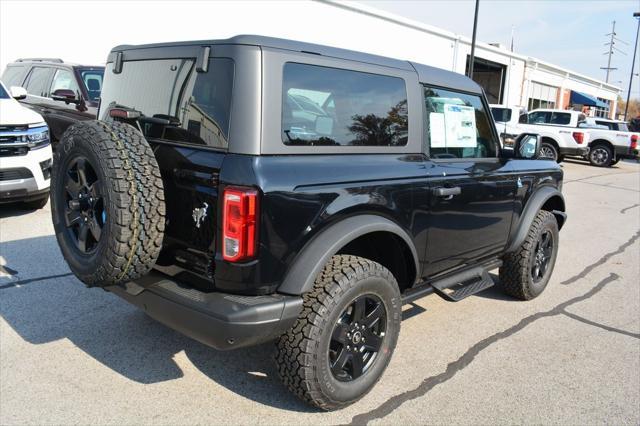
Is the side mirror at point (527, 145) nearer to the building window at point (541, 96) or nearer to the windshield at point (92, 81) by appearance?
the windshield at point (92, 81)

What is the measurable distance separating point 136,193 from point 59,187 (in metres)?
0.77

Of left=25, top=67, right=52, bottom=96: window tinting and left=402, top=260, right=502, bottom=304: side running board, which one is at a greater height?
left=25, top=67, right=52, bottom=96: window tinting

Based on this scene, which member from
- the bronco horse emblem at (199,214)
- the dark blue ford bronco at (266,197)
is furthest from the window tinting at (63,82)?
the bronco horse emblem at (199,214)

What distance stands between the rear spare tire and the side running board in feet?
5.46

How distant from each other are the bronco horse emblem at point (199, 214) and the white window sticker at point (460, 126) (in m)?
1.88

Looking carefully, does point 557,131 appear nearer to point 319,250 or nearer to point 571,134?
point 571,134

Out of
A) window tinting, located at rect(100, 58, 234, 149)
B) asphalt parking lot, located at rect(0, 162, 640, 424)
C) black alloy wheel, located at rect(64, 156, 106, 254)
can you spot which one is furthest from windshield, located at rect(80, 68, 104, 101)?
black alloy wheel, located at rect(64, 156, 106, 254)

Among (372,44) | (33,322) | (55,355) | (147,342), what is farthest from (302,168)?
(372,44)

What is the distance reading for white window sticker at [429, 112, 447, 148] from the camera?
136 inches

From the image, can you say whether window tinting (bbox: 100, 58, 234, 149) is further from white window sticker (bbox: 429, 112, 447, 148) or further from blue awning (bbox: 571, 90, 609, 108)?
blue awning (bbox: 571, 90, 609, 108)

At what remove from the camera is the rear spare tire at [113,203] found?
95.1 inches

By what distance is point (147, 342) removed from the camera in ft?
11.5

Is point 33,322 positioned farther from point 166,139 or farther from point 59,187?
point 166,139

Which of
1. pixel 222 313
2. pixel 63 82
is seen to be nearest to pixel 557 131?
pixel 63 82
